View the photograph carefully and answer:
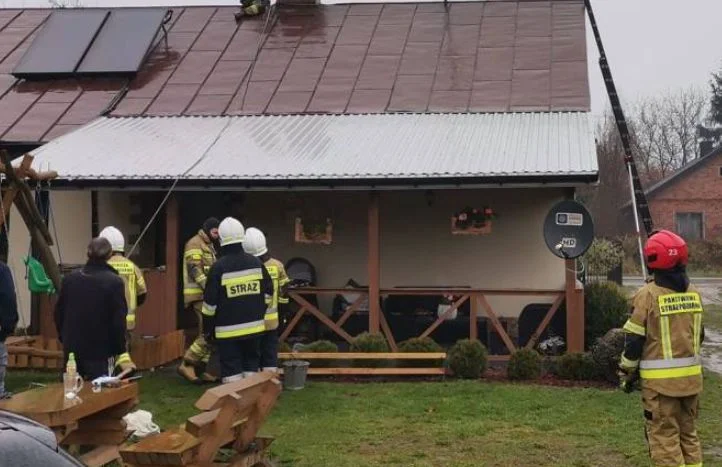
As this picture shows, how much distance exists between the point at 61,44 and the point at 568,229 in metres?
10.6

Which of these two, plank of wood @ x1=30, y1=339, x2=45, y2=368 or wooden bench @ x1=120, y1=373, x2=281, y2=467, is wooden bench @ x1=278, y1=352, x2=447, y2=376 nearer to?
plank of wood @ x1=30, y1=339, x2=45, y2=368

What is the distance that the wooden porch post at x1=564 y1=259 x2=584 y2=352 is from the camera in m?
12.0

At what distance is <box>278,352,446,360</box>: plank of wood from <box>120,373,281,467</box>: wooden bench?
439 cm

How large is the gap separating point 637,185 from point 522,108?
2.67 meters

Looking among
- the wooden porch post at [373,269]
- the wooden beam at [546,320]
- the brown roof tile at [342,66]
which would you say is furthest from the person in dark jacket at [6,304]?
the brown roof tile at [342,66]

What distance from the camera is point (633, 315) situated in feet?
21.6

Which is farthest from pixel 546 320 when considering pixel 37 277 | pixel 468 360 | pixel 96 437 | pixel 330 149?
pixel 96 437

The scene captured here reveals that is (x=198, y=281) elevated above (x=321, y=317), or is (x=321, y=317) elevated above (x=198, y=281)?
(x=198, y=281)

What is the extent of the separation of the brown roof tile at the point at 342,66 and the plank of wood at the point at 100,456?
9179mm

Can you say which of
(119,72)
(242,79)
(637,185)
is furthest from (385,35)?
(637,185)

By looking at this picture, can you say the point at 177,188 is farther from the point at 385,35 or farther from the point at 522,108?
the point at 385,35

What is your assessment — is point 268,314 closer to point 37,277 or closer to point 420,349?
point 420,349

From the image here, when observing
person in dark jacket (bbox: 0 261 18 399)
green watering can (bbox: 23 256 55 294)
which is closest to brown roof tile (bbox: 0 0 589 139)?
green watering can (bbox: 23 256 55 294)

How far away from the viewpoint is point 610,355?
11117 mm
